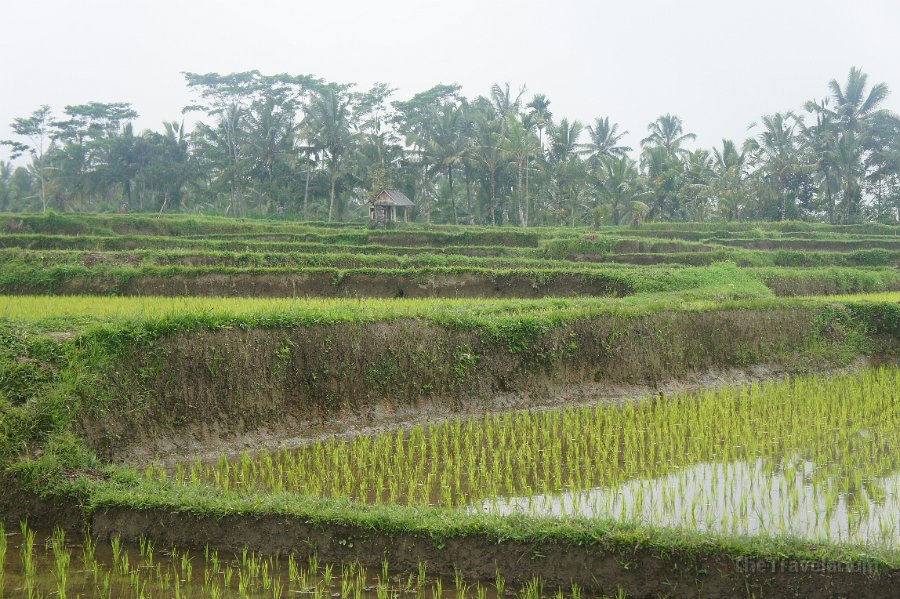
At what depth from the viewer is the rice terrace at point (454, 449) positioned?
4.68m

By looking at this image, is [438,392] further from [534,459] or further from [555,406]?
[534,459]

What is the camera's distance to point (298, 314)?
28.3 ft

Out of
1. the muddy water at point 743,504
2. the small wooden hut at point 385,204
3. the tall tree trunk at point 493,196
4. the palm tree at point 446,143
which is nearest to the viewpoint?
the muddy water at point 743,504

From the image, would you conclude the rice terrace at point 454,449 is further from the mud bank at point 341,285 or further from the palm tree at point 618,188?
the palm tree at point 618,188

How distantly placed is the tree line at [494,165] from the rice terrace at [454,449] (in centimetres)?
2743

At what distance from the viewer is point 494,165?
135 feet

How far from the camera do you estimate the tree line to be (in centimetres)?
4044

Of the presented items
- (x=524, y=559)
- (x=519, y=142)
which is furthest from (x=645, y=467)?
(x=519, y=142)

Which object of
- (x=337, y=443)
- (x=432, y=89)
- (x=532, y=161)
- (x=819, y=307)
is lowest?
(x=337, y=443)

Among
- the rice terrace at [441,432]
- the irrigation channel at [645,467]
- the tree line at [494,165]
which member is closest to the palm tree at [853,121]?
the tree line at [494,165]

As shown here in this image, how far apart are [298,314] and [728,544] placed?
5.30 metres

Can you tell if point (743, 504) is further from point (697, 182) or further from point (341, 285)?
point (697, 182)

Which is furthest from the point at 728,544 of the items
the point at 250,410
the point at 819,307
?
the point at 819,307

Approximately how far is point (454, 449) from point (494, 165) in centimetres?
3438
